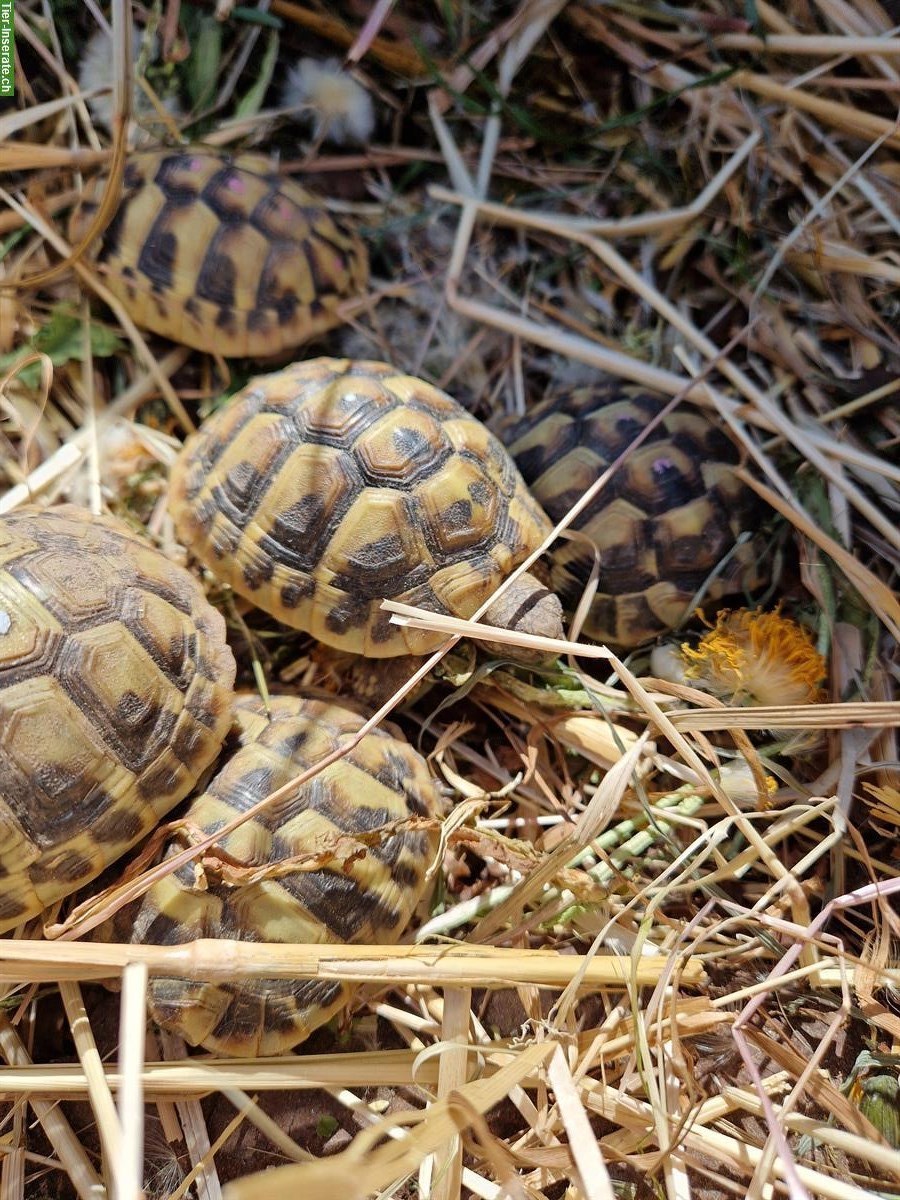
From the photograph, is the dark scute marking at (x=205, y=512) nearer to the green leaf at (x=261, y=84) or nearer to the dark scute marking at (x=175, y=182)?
the dark scute marking at (x=175, y=182)

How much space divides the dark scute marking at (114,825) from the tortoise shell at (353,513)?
656 millimetres

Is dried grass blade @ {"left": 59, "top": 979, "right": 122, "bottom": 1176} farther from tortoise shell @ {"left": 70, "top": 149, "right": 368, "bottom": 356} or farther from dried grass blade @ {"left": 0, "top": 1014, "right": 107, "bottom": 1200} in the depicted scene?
tortoise shell @ {"left": 70, "top": 149, "right": 368, "bottom": 356}

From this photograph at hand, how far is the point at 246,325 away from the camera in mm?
2729

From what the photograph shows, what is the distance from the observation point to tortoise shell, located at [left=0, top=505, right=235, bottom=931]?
1.86 meters

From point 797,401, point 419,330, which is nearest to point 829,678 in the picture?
point 797,401

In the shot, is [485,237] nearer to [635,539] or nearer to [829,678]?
[635,539]

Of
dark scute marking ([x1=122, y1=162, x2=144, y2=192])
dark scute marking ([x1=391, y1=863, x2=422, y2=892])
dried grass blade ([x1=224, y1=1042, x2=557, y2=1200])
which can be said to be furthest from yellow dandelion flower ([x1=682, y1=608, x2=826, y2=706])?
dark scute marking ([x1=122, y1=162, x2=144, y2=192])

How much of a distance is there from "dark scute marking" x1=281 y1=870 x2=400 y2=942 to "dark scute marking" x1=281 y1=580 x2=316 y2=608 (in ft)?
2.34

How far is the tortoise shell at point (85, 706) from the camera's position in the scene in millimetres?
1856

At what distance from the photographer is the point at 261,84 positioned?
295 centimetres

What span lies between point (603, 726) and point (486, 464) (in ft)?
2.65

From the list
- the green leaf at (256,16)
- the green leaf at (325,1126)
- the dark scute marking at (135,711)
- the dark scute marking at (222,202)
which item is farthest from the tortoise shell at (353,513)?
the green leaf at (256,16)

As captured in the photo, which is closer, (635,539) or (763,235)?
(635,539)

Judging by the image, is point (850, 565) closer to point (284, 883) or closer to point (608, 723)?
point (608, 723)
